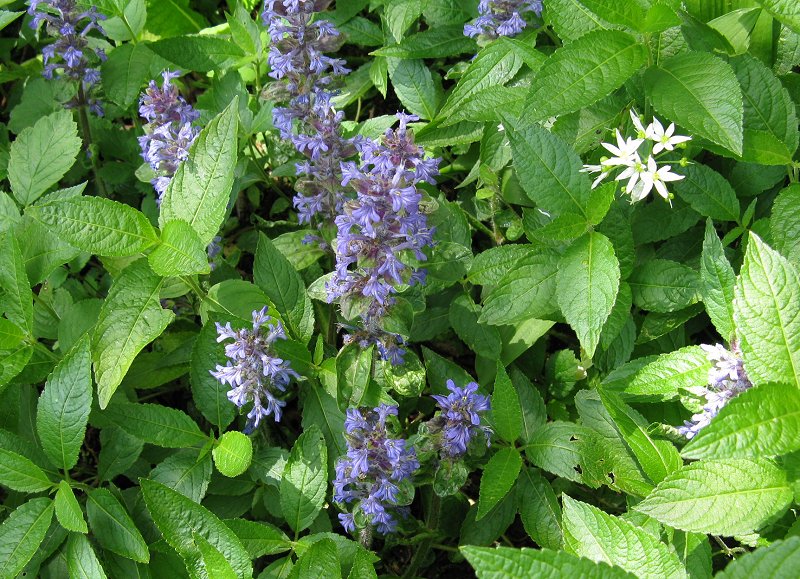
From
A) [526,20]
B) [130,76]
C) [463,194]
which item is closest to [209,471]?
[463,194]

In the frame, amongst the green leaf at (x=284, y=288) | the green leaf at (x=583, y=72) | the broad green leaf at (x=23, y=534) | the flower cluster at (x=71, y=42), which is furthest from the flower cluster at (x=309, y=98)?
the broad green leaf at (x=23, y=534)

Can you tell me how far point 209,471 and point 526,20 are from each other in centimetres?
257

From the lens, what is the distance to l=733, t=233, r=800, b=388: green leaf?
2320 millimetres

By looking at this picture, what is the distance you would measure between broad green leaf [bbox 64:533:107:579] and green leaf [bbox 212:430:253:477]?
56 cm

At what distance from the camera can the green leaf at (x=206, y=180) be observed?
306cm

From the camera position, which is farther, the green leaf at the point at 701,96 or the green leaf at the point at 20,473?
the green leaf at the point at 20,473

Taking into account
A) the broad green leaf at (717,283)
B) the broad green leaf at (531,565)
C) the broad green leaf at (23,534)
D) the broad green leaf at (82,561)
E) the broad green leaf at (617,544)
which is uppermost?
the broad green leaf at (531,565)

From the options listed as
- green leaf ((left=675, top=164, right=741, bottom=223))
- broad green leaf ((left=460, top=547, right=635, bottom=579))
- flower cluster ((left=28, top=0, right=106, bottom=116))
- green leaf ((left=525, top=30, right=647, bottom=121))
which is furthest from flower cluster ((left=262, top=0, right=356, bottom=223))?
broad green leaf ((left=460, top=547, right=635, bottom=579))

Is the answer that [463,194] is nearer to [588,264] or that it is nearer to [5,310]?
[588,264]

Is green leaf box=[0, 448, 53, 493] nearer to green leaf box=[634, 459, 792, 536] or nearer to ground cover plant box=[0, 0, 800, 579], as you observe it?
ground cover plant box=[0, 0, 800, 579]

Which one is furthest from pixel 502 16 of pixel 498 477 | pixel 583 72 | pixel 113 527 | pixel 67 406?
pixel 113 527

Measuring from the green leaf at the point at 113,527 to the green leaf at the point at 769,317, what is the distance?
2.28m

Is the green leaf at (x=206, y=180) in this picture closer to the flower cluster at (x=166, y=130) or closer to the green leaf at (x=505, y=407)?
the flower cluster at (x=166, y=130)

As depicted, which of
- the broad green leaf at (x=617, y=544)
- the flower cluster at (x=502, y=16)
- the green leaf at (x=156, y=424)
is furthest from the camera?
the flower cluster at (x=502, y=16)
